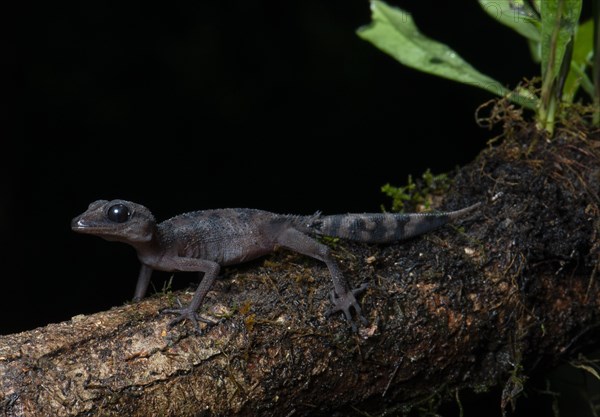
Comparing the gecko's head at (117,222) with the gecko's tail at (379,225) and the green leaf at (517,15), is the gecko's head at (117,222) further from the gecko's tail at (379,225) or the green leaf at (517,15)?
the green leaf at (517,15)

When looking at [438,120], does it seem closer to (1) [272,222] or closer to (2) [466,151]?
(2) [466,151]

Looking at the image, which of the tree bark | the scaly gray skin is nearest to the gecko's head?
the scaly gray skin

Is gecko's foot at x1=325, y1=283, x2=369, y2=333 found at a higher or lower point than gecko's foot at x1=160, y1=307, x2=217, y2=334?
higher

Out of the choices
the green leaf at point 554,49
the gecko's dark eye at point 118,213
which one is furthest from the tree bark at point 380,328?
the gecko's dark eye at point 118,213

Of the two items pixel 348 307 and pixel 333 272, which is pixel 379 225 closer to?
pixel 333 272

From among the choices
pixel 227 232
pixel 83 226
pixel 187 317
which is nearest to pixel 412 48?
pixel 227 232

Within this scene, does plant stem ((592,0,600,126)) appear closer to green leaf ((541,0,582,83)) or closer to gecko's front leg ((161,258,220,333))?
green leaf ((541,0,582,83))
